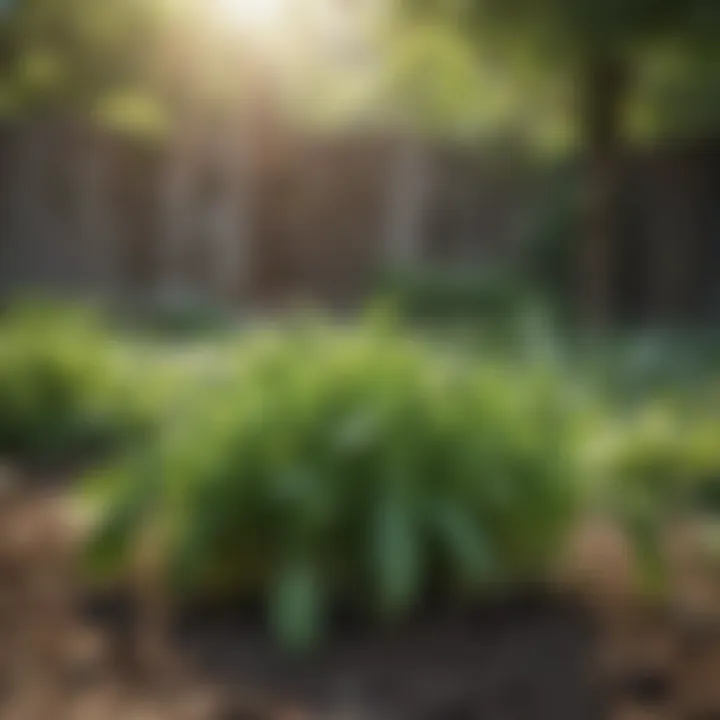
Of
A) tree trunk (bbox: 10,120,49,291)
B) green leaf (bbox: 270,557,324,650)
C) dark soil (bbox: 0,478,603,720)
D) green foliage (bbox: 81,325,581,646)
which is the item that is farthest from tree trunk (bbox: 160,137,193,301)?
green leaf (bbox: 270,557,324,650)

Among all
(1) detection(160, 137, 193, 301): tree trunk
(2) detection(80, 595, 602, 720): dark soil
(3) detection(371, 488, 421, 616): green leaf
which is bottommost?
(2) detection(80, 595, 602, 720): dark soil

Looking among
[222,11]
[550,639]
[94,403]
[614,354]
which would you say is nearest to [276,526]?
[550,639]

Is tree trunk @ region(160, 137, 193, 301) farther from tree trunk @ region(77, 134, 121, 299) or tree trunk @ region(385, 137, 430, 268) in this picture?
Answer: tree trunk @ region(385, 137, 430, 268)

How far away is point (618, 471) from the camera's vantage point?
9.77ft

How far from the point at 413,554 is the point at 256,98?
20.6ft

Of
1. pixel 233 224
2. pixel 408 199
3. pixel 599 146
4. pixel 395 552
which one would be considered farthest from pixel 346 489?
pixel 408 199

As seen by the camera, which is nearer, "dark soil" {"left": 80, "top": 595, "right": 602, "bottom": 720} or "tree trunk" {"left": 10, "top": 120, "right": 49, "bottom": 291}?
"dark soil" {"left": 80, "top": 595, "right": 602, "bottom": 720}

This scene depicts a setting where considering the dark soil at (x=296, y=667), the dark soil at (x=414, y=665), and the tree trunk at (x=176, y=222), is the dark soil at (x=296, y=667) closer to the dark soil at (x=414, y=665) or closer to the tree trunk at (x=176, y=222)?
the dark soil at (x=414, y=665)

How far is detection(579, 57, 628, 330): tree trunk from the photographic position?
5.94 m

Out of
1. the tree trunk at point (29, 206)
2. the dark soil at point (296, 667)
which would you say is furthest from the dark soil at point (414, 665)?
the tree trunk at point (29, 206)

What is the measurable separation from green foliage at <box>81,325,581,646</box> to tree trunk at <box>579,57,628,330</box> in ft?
9.28

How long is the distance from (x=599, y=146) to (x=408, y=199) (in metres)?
3.62

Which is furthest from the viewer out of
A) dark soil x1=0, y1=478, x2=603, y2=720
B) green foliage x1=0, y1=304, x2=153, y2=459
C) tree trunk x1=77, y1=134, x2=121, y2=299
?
tree trunk x1=77, y1=134, x2=121, y2=299

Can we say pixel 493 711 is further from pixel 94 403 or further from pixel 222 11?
pixel 94 403
